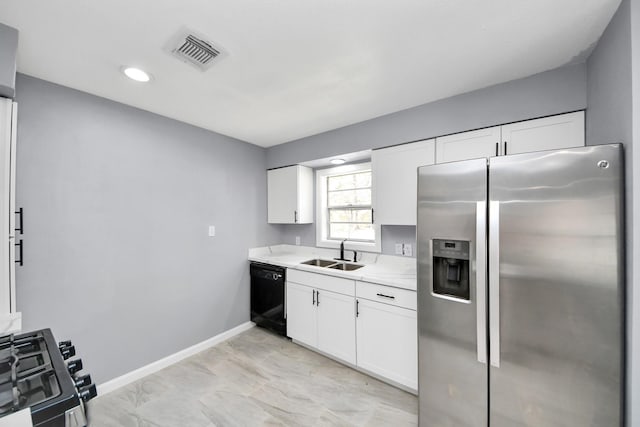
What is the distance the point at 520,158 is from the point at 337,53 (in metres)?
1.22

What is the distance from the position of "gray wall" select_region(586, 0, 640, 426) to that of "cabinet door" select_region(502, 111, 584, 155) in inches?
12.0

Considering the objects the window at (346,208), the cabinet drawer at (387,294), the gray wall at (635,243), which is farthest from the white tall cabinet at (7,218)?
the gray wall at (635,243)

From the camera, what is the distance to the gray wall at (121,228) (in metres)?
1.85

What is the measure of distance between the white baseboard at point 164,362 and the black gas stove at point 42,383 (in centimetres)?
132

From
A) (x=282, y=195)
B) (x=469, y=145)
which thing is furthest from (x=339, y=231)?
(x=469, y=145)

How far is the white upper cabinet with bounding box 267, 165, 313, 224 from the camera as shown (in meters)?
3.38

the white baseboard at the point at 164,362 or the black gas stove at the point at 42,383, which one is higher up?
the black gas stove at the point at 42,383

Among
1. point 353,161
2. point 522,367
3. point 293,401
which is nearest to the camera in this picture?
point 522,367

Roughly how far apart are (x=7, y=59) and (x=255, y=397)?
268cm

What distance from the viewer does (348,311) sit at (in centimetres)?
244

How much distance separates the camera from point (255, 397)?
6.88ft

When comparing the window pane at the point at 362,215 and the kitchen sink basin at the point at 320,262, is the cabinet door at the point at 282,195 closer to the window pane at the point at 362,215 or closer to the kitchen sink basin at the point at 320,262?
the kitchen sink basin at the point at 320,262

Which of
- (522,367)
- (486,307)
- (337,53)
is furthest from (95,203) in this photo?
(522,367)

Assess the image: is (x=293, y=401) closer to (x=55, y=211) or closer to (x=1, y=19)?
(x=55, y=211)
